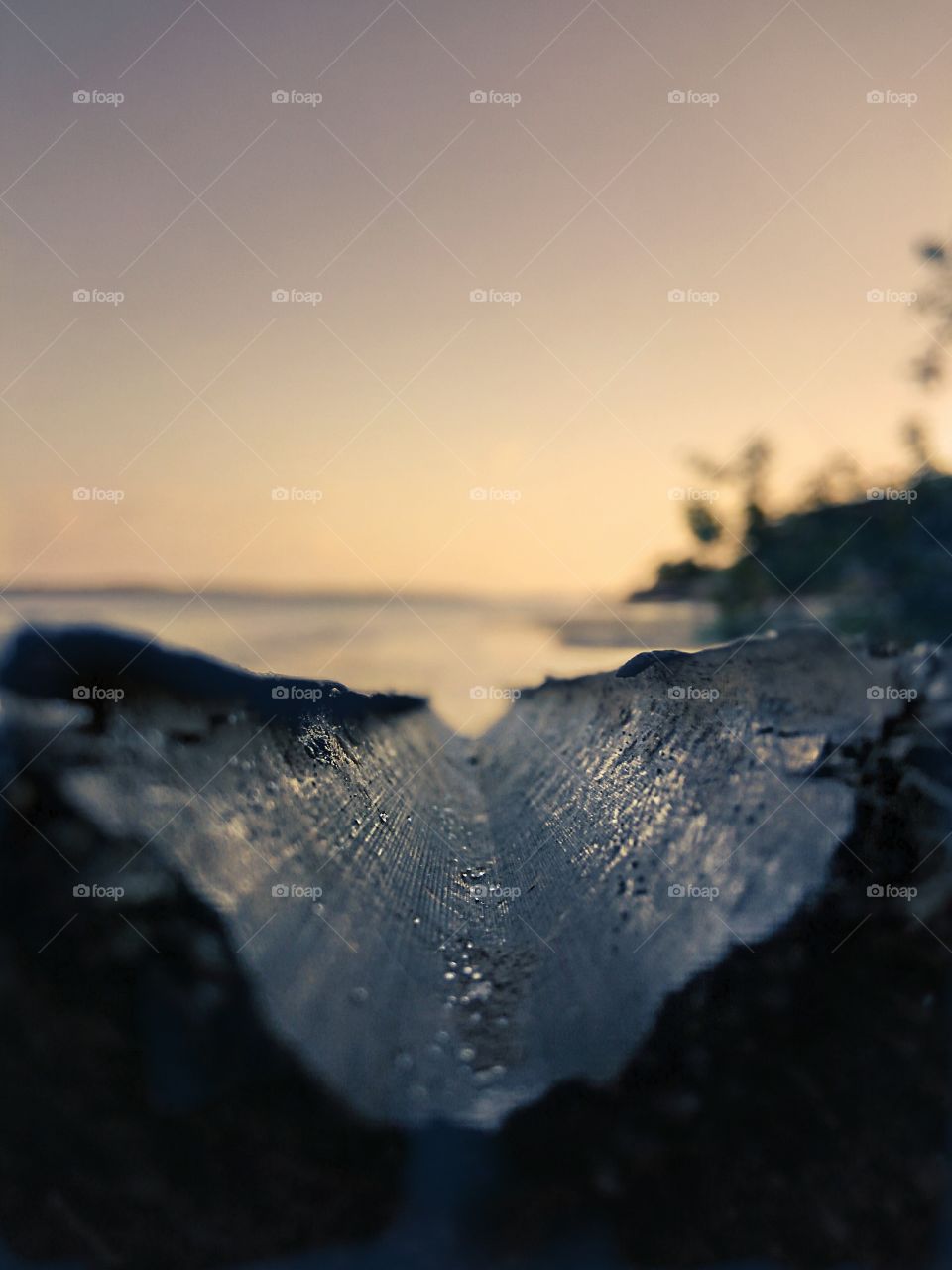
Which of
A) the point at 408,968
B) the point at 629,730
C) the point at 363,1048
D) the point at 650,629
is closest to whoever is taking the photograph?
the point at 363,1048

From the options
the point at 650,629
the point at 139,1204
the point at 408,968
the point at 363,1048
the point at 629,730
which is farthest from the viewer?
the point at 629,730

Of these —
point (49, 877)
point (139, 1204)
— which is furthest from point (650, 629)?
Result: point (139, 1204)

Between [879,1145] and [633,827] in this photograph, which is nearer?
[879,1145]

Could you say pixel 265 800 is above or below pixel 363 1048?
above

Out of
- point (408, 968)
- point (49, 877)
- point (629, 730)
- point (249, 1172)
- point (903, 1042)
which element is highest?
point (629, 730)

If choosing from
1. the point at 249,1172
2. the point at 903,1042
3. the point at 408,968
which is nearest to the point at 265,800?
the point at 408,968

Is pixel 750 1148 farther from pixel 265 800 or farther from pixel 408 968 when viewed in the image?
pixel 265 800

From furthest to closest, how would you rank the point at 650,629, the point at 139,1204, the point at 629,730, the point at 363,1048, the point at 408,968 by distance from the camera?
1. the point at 629,730
2. the point at 650,629
3. the point at 408,968
4. the point at 363,1048
5. the point at 139,1204

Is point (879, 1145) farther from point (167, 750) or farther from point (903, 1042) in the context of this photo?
point (167, 750)

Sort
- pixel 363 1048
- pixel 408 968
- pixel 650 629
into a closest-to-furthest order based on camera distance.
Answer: pixel 363 1048 → pixel 408 968 → pixel 650 629
